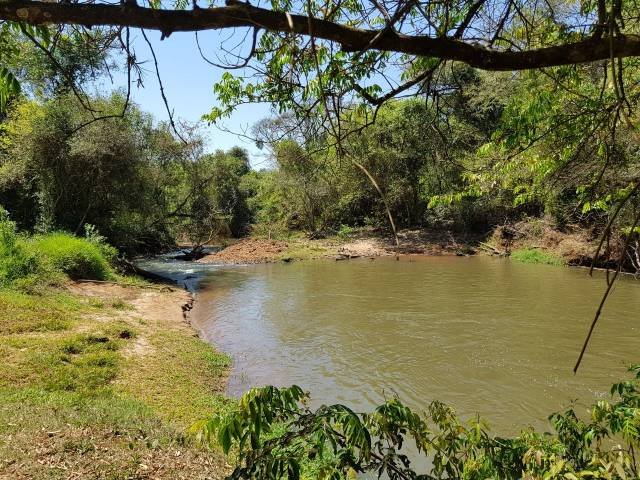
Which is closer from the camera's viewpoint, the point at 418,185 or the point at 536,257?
the point at 536,257

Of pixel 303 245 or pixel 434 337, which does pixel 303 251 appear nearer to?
pixel 303 245

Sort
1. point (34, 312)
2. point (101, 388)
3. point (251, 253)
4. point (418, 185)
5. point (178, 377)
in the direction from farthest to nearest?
point (418, 185) < point (251, 253) < point (34, 312) < point (178, 377) < point (101, 388)

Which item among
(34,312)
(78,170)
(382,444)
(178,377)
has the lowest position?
(178,377)

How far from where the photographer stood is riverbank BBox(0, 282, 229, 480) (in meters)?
3.79

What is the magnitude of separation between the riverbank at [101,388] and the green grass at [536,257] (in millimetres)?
16774

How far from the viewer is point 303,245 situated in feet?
90.5

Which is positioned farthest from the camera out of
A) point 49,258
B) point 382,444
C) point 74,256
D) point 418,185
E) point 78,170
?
point 418,185

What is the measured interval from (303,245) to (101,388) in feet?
71.3

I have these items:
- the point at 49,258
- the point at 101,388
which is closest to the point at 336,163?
the point at 101,388

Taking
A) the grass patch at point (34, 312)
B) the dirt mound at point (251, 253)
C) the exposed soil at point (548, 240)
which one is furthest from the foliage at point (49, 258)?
the exposed soil at point (548, 240)

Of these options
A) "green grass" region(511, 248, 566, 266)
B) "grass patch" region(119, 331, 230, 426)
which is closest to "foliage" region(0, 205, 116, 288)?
"grass patch" region(119, 331, 230, 426)

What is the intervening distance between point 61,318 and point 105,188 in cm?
957

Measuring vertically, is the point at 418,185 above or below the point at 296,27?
above

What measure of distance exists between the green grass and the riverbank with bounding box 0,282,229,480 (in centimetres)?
1677
